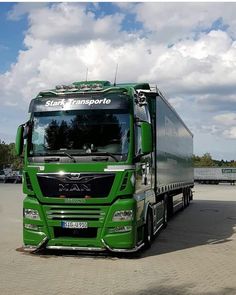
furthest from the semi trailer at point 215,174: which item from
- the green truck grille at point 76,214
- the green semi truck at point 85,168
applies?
the green truck grille at point 76,214

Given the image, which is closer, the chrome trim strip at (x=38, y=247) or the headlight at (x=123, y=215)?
the headlight at (x=123, y=215)

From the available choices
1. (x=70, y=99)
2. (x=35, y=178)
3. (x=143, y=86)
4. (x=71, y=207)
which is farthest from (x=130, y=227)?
(x=143, y=86)

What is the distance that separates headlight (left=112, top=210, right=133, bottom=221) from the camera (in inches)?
353

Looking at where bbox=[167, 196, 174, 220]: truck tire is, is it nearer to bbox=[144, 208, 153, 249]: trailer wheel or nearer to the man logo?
bbox=[144, 208, 153, 249]: trailer wheel

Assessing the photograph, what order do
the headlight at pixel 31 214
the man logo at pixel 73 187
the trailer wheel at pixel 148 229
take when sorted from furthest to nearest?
the trailer wheel at pixel 148 229
the headlight at pixel 31 214
the man logo at pixel 73 187

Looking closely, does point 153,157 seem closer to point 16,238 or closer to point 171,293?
point 16,238

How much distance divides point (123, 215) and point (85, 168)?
116cm

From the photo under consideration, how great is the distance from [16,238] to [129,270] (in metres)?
4.77

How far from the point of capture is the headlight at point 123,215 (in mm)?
8977

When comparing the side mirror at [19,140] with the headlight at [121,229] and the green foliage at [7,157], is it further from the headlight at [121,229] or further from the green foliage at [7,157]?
the green foliage at [7,157]

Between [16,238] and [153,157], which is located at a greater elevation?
[153,157]

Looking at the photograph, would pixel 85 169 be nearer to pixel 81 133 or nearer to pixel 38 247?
pixel 81 133

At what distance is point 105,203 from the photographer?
903cm

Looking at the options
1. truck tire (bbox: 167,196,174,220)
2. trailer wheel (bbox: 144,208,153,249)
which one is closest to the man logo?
trailer wheel (bbox: 144,208,153,249)
